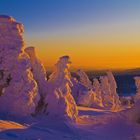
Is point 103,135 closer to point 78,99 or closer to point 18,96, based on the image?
point 18,96

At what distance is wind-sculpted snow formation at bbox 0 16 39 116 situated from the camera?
28.3m

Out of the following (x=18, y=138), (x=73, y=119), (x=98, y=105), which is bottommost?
(x=18, y=138)

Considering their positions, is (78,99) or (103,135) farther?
(78,99)

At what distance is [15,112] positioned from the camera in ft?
93.9

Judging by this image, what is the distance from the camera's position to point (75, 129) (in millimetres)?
29031

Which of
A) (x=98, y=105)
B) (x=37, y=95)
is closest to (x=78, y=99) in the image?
(x=98, y=105)

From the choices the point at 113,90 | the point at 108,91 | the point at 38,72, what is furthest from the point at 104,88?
the point at 38,72

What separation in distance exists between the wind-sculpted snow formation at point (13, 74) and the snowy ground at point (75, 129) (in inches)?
50.8

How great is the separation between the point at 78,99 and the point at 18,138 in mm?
32183

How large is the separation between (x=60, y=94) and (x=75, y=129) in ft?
12.0

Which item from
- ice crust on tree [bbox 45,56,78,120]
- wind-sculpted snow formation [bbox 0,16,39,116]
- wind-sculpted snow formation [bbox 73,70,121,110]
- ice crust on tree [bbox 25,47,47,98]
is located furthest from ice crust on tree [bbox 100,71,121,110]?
wind-sculpted snow formation [bbox 0,16,39,116]

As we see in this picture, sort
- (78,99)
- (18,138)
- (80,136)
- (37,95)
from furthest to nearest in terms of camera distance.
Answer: (78,99), (37,95), (80,136), (18,138)

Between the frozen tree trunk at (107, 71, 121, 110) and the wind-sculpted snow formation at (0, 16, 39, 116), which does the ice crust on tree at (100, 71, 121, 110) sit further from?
the wind-sculpted snow formation at (0, 16, 39, 116)

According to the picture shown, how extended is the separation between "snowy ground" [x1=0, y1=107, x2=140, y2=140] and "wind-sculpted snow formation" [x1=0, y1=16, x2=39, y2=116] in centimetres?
129
